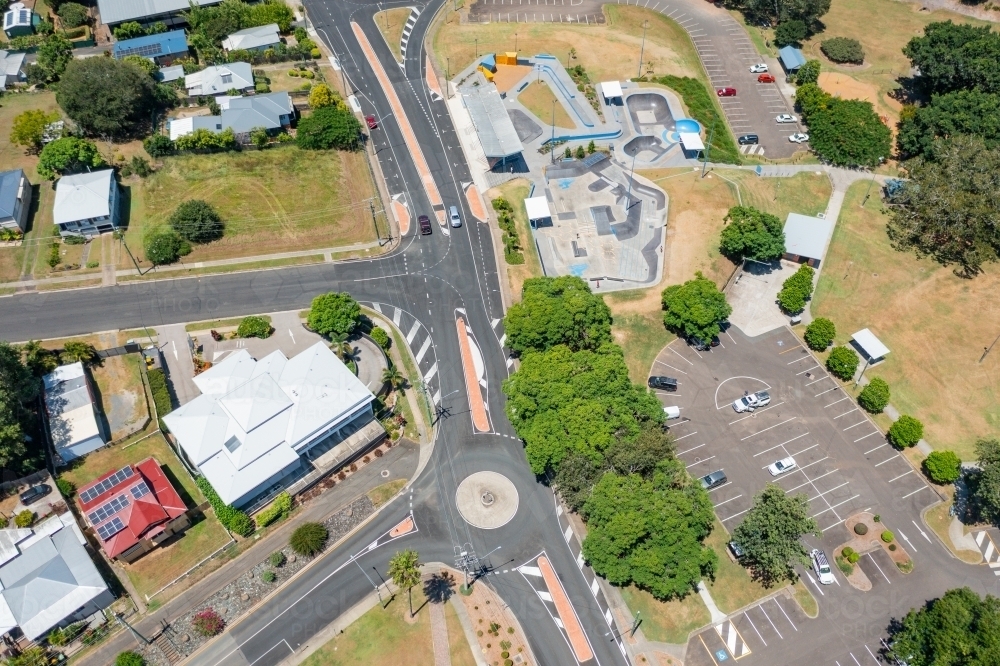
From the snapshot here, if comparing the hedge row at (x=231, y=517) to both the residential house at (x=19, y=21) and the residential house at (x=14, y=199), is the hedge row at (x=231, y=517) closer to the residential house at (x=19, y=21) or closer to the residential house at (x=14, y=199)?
the residential house at (x=14, y=199)

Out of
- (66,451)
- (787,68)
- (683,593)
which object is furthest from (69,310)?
(787,68)

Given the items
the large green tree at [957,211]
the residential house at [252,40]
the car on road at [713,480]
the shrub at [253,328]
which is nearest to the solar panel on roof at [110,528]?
the shrub at [253,328]

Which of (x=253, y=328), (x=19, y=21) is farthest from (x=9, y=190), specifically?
(x=19, y=21)

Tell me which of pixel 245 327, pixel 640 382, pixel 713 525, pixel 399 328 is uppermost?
pixel 245 327

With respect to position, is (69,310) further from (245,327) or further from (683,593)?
(683,593)

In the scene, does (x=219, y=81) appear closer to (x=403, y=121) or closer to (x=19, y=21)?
(x=403, y=121)

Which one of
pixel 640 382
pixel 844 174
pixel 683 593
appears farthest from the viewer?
pixel 844 174
